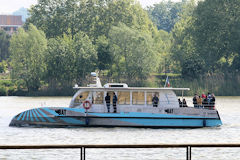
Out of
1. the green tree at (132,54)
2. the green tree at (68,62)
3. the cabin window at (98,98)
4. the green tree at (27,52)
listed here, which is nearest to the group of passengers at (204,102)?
the cabin window at (98,98)

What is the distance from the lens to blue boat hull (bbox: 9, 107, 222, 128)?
36.0m

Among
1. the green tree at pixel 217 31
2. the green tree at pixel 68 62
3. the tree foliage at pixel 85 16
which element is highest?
the tree foliage at pixel 85 16

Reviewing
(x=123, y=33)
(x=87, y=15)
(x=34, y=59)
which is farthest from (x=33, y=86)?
(x=87, y=15)

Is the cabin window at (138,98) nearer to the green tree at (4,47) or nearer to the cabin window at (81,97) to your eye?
the cabin window at (81,97)

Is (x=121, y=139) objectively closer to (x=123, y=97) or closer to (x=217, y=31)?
(x=123, y=97)

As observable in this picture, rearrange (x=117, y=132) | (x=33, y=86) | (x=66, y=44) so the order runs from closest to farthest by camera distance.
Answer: (x=117, y=132) → (x=33, y=86) → (x=66, y=44)

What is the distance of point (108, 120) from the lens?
36.2 meters

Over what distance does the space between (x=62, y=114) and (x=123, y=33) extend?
186 feet

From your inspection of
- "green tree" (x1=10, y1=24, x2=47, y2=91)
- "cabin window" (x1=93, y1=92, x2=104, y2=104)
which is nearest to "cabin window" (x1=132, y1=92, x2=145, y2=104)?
"cabin window" (x1=93, y1=92, x2=104, y2=104)

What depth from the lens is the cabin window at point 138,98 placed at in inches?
1448

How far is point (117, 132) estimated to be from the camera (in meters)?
35.0

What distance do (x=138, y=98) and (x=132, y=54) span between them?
54.9m

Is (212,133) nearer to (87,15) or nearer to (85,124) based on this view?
(85,124)

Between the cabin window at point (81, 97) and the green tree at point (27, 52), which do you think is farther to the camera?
the green tree at point (27, 52)
